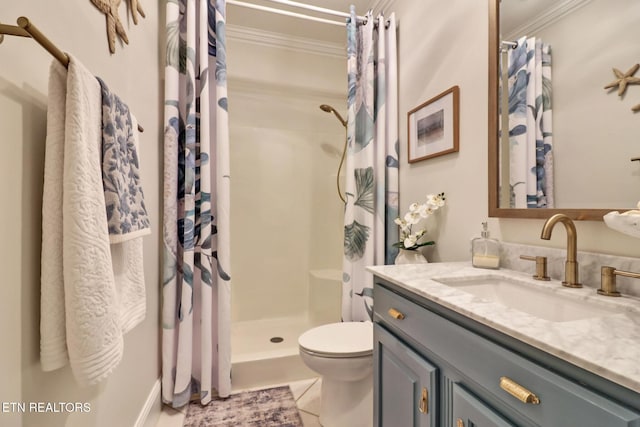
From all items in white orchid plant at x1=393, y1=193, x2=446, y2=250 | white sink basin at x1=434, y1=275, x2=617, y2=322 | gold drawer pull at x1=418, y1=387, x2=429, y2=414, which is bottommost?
gold drawer pull at x1=418, y1=387, x2=429, y2=414

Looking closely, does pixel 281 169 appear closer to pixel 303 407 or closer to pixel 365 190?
pixel 365 190

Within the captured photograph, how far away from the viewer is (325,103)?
272 cm

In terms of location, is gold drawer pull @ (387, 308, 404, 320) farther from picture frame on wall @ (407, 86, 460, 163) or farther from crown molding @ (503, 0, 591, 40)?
crown molding @ (503, 0, 591, 40)

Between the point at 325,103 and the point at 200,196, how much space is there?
1.59 metres

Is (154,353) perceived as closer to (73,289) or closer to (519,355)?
(73,289)

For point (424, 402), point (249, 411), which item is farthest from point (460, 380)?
point (249, 411)

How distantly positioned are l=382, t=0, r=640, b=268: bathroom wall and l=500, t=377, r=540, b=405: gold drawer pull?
62 cm

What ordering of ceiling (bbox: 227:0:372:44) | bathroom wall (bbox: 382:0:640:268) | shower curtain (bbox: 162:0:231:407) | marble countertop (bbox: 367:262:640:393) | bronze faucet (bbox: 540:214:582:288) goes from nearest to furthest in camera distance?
marble countertop (bbox: 367:262:640:393) → bronze faucet (bbox: 540:214:582:288) → bathroom wall (bbox: 382:0:640:268) → shower curtain (bbox: 162:0:231:407) → ceiling (bbox: 227:0:372:44)

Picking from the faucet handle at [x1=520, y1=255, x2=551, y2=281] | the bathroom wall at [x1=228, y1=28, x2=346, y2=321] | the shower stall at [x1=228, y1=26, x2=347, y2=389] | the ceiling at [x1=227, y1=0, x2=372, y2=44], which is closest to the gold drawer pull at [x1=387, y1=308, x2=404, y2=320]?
the faucet handle at [x1=520, y1=255, x2=551, y2=281]

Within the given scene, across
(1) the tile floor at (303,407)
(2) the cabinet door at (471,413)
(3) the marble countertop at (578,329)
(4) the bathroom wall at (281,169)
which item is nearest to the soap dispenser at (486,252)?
(3) the marble countertop at (578,329)

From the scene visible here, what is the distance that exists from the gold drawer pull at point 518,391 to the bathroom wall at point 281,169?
2.19 meters

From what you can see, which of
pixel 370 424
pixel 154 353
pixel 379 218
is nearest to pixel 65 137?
pixel 154 353

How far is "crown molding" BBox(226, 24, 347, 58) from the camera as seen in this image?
238cm

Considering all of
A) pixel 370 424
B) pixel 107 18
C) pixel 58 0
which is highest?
pixel 107 18
